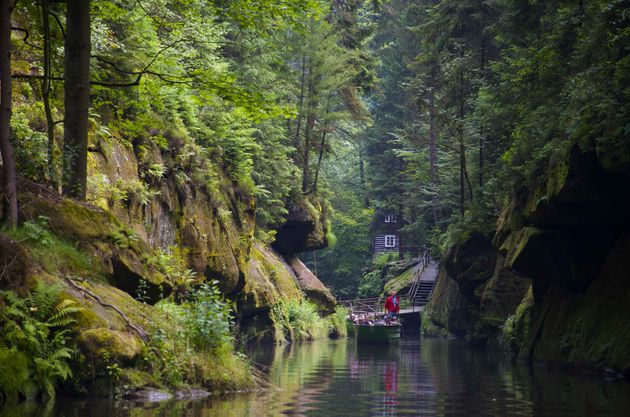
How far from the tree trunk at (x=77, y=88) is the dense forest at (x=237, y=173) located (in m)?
0.03

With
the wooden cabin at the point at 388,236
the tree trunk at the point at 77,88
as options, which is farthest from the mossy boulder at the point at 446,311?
the tree trunk at the point at 77,88

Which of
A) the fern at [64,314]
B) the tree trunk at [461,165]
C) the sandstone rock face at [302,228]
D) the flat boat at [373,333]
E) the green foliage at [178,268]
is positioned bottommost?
the flat boat at [373,333]

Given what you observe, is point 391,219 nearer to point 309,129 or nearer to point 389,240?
point 389,240

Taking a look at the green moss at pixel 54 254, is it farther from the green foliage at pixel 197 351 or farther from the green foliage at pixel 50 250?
the green foliage at pixel 197 351

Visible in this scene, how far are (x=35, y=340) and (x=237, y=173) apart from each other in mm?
19892

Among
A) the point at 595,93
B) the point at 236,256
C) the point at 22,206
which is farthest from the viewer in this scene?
the point at 236,256

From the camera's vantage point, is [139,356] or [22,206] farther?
[22,206]

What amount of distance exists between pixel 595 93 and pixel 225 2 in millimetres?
8087

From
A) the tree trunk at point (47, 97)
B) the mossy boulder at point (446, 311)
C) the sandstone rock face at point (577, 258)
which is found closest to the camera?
the tree trunk at point (47, 97)

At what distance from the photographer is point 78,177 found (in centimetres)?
1399

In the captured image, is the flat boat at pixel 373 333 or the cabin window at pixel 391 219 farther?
the cabin window at pixel 391 219

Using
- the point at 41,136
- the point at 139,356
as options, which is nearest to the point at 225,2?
the point at 41,136

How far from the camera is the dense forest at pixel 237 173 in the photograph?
11.5 meters

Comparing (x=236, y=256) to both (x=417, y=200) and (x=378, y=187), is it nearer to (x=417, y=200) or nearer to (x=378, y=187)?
(x=417, y=200)
